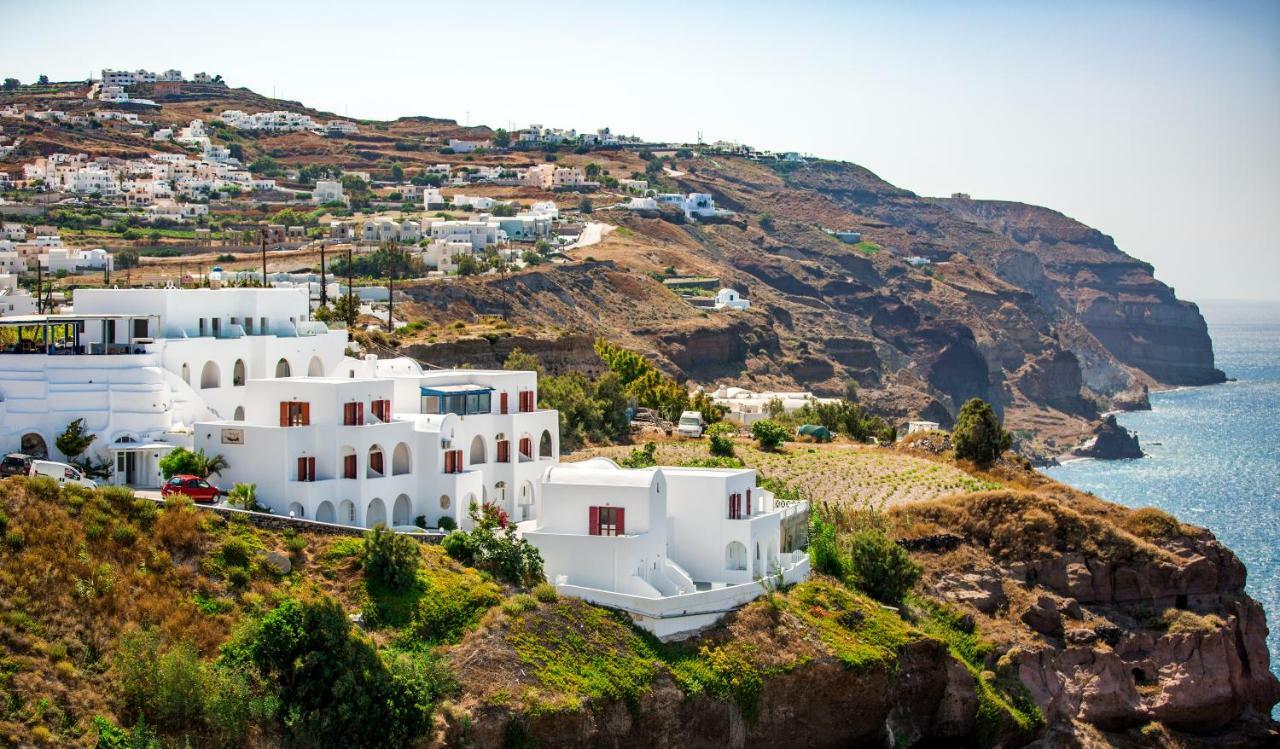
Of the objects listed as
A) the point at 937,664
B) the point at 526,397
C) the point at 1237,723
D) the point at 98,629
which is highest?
the point at 526,397

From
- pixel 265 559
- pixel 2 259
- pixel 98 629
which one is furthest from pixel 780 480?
pixel 2 259

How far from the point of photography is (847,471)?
58969 millimetres

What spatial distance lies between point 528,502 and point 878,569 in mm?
9577

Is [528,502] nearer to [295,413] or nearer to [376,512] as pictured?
[376,512]

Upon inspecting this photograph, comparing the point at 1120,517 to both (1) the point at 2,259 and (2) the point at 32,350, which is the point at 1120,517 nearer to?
(2) the point at 32,350

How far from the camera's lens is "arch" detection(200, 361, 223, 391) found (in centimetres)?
4319

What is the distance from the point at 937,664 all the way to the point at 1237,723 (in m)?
12.6

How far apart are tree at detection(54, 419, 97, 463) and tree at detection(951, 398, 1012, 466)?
33.8 m

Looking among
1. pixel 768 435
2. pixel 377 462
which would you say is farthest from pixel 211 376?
pixel 768 435

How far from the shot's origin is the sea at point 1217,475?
87.3 meters

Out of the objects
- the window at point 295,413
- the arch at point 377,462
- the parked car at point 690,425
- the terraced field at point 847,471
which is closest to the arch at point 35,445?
the window at point 295,413

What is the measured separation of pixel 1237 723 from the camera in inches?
1987

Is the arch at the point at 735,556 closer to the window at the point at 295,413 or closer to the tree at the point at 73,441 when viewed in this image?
the window at the point at 295,413

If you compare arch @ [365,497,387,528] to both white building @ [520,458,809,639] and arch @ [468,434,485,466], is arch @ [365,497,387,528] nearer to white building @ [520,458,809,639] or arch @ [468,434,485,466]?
white building @ [520,458,809,639]
